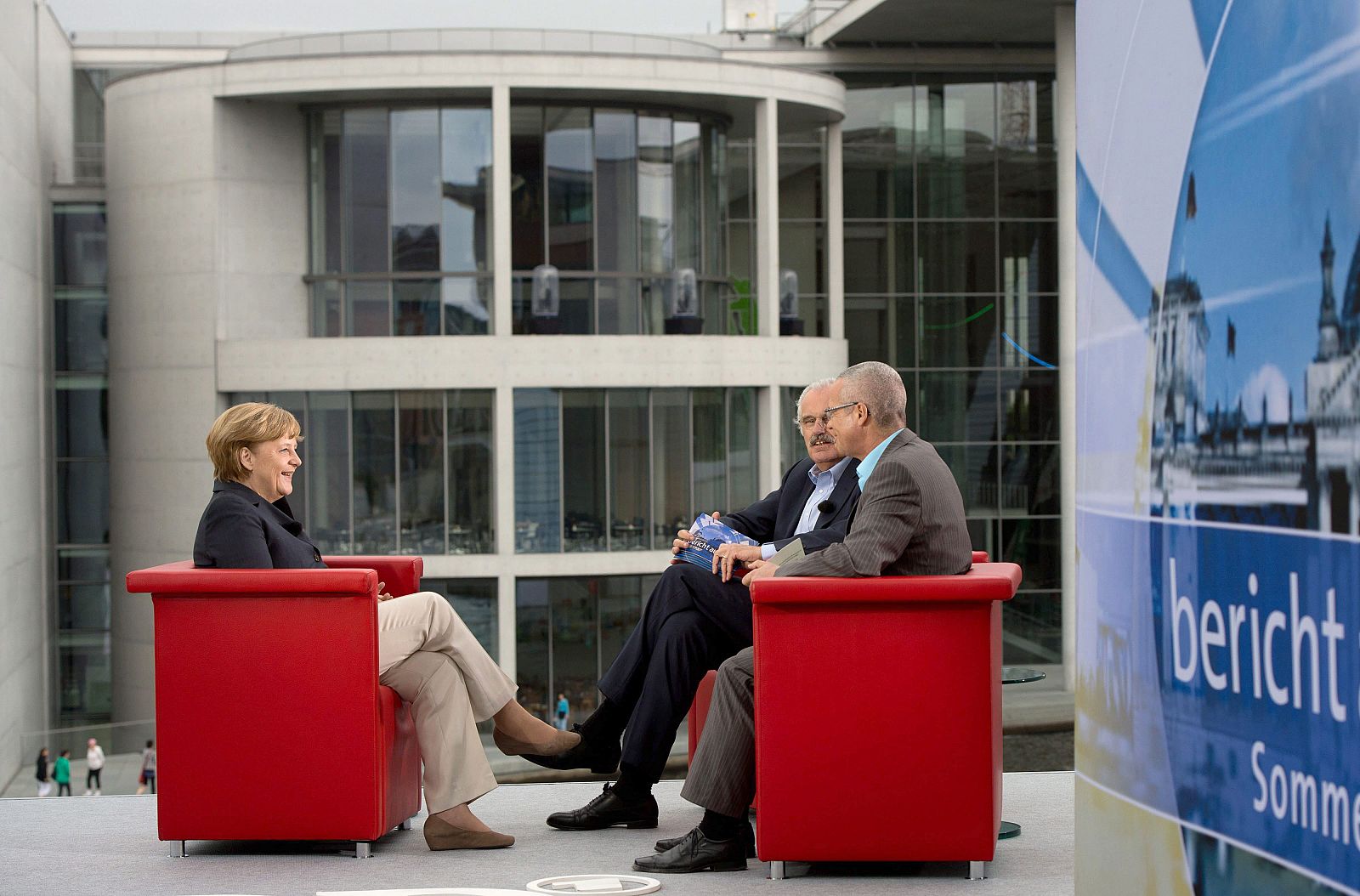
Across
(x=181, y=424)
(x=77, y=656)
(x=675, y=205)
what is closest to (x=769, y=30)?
(x=675, y=205)

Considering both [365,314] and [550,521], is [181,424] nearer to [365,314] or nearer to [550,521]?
[365,314]

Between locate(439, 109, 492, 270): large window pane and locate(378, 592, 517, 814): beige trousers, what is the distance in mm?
18795

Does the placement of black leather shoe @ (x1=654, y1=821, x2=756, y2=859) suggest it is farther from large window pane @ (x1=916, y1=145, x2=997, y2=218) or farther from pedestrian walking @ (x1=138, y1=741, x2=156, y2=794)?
large window pane @ (x1=916, y1=145, x2=997, y2=218)

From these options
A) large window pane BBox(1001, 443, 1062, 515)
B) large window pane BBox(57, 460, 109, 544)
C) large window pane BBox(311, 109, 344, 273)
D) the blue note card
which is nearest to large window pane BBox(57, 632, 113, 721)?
large window pane BBox(57, 460, 109, 544)

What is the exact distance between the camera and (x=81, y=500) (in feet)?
88.9

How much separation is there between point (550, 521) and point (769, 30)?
12.4 metres

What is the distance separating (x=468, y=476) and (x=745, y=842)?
18.8m

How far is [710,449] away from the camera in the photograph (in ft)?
78.6

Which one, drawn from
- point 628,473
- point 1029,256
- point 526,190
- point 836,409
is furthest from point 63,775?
point 1029,256

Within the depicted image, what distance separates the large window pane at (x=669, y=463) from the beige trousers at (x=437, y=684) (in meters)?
18.2

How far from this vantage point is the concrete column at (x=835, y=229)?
1102 inches

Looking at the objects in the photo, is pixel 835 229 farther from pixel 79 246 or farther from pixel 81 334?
pixel 81 334

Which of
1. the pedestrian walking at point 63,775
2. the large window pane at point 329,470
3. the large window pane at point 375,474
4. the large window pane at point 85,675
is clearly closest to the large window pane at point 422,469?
the large window pane at point 375,474

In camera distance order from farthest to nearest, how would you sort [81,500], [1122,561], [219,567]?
[81,500] < [219,567] < [1122,561]
